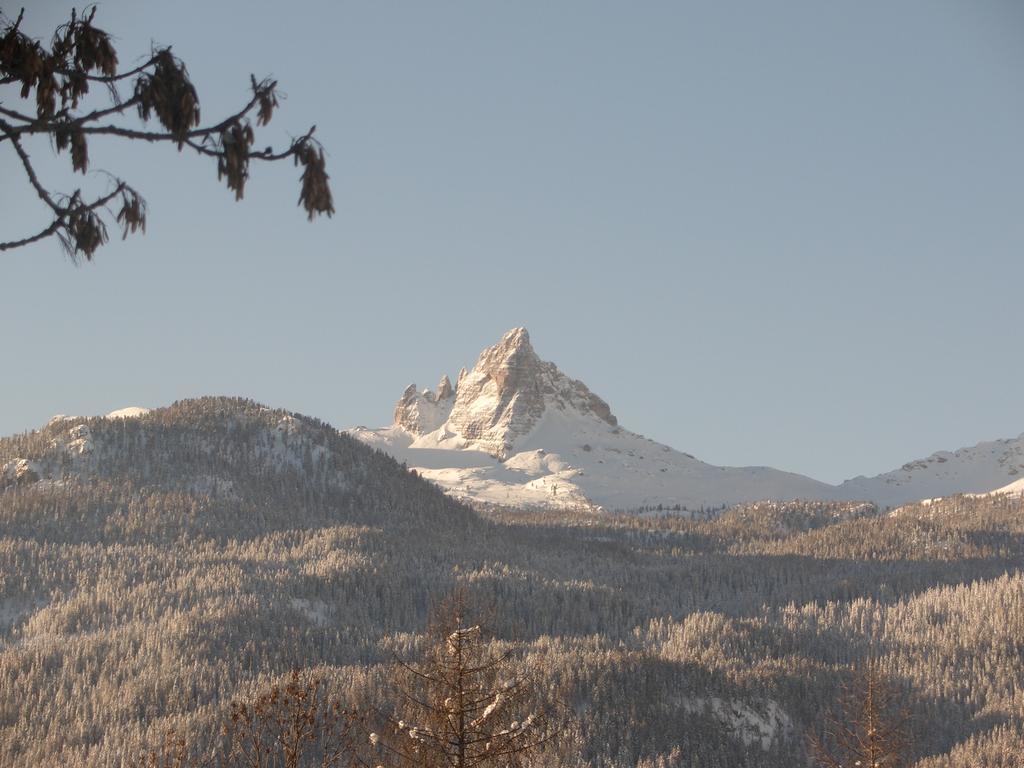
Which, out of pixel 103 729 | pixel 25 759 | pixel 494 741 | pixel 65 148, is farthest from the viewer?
pixel 103 729

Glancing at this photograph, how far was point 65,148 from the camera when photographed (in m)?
21.5

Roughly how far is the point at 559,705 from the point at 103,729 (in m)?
64.8

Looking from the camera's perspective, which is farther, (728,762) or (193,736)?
(728,762)

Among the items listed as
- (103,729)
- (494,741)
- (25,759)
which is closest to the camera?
(494,741)

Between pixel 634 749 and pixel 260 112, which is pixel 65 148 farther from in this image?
pixel 634 749

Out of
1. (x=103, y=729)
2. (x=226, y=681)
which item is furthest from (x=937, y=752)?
(x=103, y=729)

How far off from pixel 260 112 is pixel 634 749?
606ft

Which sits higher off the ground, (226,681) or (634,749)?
(226,681)

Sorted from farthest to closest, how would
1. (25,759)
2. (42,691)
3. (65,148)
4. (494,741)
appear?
(42,691), (25,759), (494,741), (65,148)

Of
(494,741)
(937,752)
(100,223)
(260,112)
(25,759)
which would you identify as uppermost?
(260,112)


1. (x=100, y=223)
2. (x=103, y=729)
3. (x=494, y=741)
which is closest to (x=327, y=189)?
(x=100, y=223)

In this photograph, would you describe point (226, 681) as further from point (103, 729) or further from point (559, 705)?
point (559, 705)

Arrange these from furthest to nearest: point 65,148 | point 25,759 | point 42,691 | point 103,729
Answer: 1. point 42,691
2. point 103,729
3. point 25,759
4. point 65,148

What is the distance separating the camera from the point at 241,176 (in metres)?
21.8
